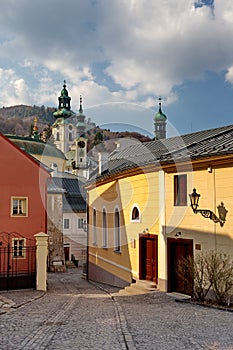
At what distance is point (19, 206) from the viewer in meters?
19.2

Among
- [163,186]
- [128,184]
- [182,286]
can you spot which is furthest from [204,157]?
[128,184]

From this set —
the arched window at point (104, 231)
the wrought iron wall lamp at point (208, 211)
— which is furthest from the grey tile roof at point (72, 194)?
the wrought iron wall lamp at point (208, 211)

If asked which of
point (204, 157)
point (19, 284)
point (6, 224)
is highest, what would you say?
point (204, 157)

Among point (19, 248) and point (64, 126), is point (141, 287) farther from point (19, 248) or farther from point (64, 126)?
point (64, 126)

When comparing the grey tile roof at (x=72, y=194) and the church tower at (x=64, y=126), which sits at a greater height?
the church tower at (x=64, y=126)

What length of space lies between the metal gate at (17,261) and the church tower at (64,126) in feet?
228

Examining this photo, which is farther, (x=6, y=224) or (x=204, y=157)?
(x=6, y=224)

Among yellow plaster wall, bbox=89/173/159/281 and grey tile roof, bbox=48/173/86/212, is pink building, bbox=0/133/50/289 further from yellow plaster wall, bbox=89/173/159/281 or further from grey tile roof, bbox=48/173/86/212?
grey tile roof, bbox=48/173/86/212

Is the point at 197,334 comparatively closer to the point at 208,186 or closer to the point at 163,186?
the point at 208,186

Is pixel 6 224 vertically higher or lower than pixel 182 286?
higher

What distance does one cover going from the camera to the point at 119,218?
19.4 meters

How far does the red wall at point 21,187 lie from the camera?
1867 cm

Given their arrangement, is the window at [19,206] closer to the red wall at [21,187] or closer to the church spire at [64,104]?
the red wall at [21,187]

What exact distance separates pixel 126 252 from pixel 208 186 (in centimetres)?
650
